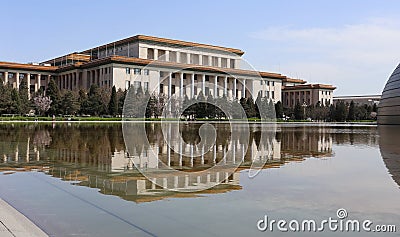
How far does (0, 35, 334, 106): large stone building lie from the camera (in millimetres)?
55656

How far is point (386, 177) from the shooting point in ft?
24.8

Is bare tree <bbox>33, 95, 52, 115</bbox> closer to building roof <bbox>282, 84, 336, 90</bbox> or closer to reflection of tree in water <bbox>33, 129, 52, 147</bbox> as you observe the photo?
reflection of tree in water <bbox>33, 129, 52, 147</bbox>

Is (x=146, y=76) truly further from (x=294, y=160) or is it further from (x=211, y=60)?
(x=294, y=160)

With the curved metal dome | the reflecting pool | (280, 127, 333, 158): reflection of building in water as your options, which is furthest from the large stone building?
the reflecting pool

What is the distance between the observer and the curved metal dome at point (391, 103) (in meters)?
43.1

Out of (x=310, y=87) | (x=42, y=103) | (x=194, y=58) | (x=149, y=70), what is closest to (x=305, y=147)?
(x=42, y=103)

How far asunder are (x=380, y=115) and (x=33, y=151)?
43604 mm

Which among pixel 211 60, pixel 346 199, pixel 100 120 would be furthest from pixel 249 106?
pixel 346 199

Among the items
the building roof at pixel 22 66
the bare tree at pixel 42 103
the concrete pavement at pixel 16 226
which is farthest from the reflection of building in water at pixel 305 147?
the building roof at pixel 22 66

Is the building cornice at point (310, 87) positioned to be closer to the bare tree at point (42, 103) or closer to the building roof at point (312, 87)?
the building roof at point (312, 87)

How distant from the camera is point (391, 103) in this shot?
44.1m
